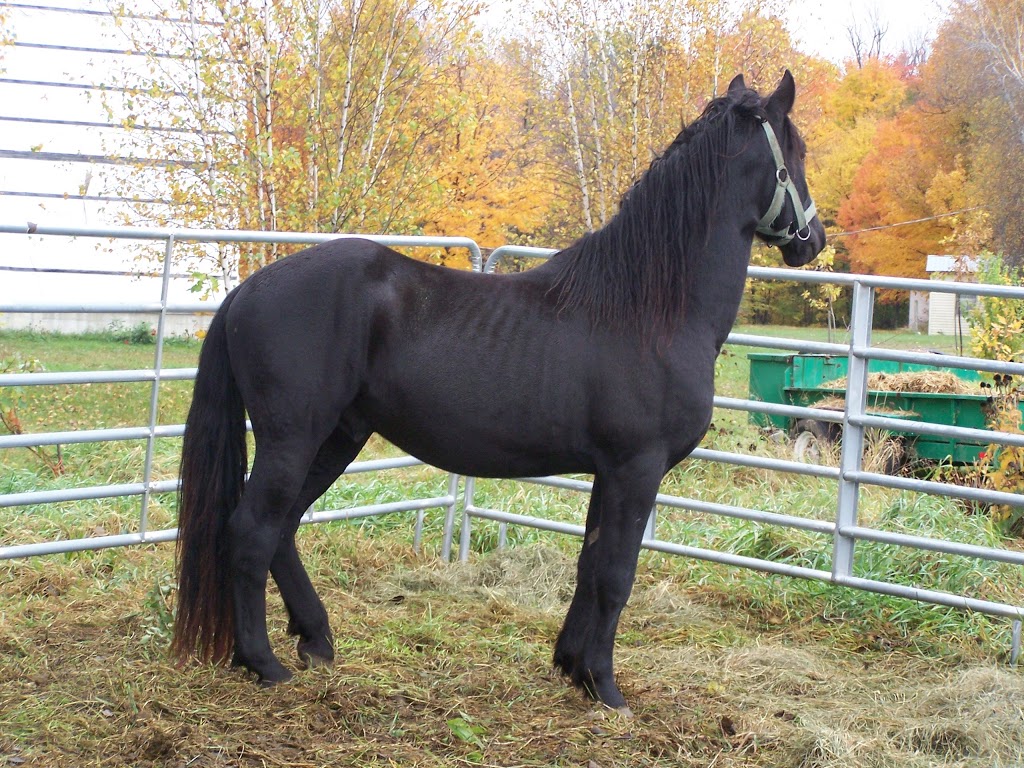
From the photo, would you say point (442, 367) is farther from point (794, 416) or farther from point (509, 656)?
point (794, 416)

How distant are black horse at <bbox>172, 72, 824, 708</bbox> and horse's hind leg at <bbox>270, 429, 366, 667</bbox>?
21cm

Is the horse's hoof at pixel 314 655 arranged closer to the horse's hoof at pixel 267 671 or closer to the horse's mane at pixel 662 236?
the horse's hoof at pixel 267 671

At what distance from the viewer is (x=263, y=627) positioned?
338 cm

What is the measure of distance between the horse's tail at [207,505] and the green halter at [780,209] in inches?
72.3

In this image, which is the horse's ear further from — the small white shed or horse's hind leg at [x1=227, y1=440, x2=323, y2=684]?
A: the small white shed

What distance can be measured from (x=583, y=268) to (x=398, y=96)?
19.8 feet

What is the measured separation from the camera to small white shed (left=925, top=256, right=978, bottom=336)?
80.7ft

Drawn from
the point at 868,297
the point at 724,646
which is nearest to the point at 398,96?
the point at 868,297

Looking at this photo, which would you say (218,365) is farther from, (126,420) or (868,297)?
(126,420)

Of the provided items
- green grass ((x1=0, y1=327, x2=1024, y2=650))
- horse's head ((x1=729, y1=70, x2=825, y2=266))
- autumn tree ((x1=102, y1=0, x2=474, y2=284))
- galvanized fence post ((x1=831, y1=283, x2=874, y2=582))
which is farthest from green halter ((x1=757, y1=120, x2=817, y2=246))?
autumn tree ((x1=102, y1=0, x2=474, y2=284))

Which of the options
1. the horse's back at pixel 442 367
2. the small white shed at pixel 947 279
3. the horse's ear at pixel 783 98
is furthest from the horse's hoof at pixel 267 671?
the small white shed at pixel 947 279

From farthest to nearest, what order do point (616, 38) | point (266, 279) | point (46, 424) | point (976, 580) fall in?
point (616, 38) → point (46, 424) → point (976, 580) → point (266, 279)

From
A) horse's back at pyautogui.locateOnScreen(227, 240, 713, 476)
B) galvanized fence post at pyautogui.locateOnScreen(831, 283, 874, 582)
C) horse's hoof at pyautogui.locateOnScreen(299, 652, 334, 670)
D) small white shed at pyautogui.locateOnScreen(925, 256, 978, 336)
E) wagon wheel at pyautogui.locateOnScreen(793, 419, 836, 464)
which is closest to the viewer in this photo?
horse's back at pyautogui.locateOnScreen(227, 240, 713, 476)

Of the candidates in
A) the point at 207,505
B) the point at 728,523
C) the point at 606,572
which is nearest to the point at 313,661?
the point at 207,505
